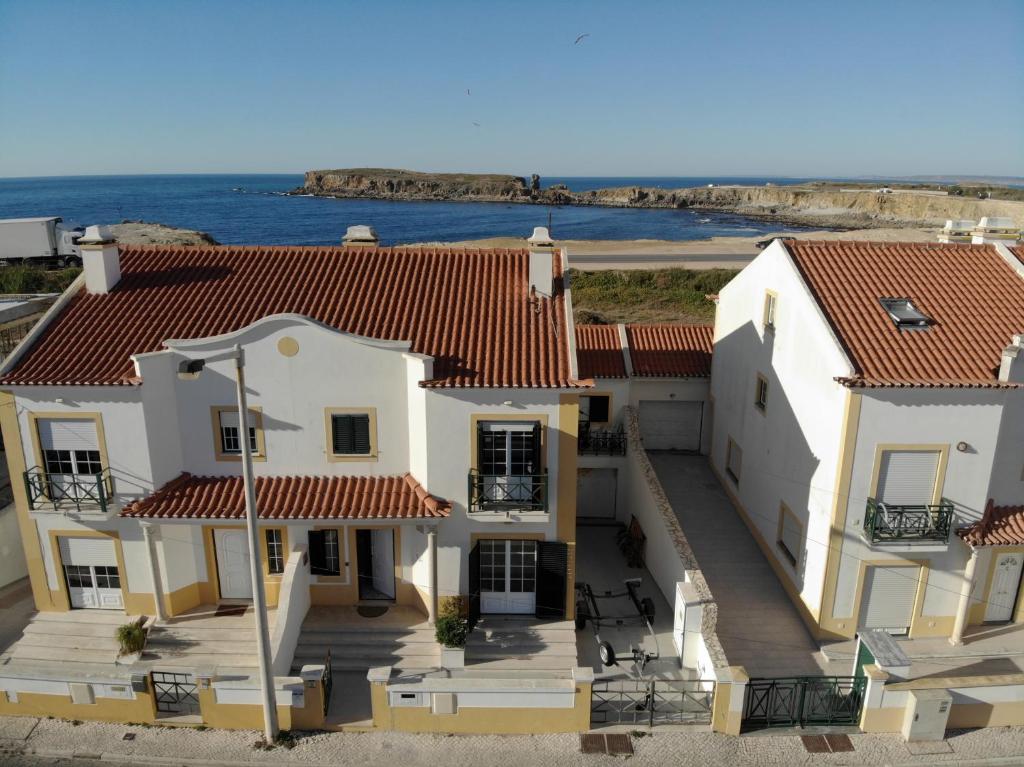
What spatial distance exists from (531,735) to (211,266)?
16.1 m

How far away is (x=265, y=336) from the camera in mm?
17703

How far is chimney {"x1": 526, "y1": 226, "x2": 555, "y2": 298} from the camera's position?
65.7ft

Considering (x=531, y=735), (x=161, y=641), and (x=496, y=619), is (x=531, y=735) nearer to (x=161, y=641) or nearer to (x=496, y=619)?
(x=496, y=619)

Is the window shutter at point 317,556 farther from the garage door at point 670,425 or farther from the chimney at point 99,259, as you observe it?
the garage door at point 670,425

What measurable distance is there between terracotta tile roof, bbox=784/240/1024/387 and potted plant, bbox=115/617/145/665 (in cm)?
1828

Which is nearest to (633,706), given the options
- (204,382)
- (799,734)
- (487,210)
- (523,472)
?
(799,734)

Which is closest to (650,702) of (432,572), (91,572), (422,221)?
(432,572)

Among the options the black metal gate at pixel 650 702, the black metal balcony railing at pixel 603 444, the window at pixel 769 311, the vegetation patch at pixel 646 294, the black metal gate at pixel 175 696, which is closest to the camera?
the black metal gate at pixel 650 702

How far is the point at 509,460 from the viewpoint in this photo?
17906 millimetres

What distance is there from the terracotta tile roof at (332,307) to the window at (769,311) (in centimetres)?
678

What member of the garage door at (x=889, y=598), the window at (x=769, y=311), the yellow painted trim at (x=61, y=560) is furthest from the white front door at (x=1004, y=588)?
the yellow painted trim at (x=61, y=560)

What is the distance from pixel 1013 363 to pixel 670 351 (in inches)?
521

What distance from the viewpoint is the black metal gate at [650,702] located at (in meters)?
15.7

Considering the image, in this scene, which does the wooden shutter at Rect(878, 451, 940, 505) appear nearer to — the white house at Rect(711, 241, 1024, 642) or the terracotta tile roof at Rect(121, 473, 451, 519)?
the white house at Rect(711, 241, 1024, 642)
